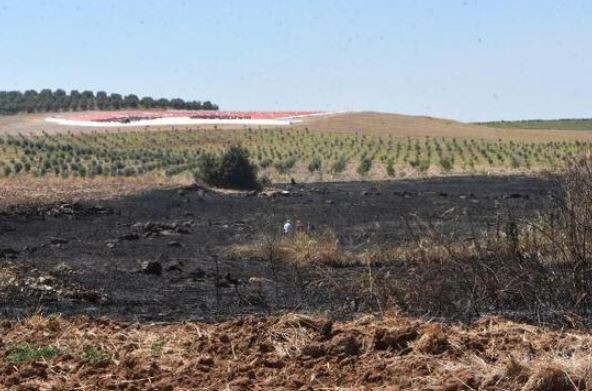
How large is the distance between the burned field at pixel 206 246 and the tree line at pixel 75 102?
84.4 metres

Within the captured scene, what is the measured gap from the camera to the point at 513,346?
18.3 ft

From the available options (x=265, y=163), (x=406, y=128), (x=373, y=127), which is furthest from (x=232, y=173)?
(x=406, y=128)

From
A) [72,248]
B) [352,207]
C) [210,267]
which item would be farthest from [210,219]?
Answer: [210,267]

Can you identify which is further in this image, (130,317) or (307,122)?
(307,122)

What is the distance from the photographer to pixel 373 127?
88.2 meters

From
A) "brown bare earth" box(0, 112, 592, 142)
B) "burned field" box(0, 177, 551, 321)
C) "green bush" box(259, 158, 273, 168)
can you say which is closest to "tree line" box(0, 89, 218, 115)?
"brown bare earth" box(0, 112, 592, 142)

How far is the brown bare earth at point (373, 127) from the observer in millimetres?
81875

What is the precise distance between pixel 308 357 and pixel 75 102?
112m

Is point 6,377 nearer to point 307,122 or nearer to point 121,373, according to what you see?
point 121,373

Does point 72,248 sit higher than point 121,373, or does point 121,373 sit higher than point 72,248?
point 121,373

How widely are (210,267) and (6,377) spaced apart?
739cm

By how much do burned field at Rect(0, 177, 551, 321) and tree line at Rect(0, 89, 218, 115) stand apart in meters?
A: 84.4

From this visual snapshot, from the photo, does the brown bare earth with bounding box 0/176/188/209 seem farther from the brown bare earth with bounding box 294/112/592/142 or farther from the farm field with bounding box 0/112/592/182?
the brown bare earth with bounding box 294/112/592/142

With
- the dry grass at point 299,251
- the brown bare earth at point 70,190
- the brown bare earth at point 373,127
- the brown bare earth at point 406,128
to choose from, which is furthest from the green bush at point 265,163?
the dry grass at point 299,251
